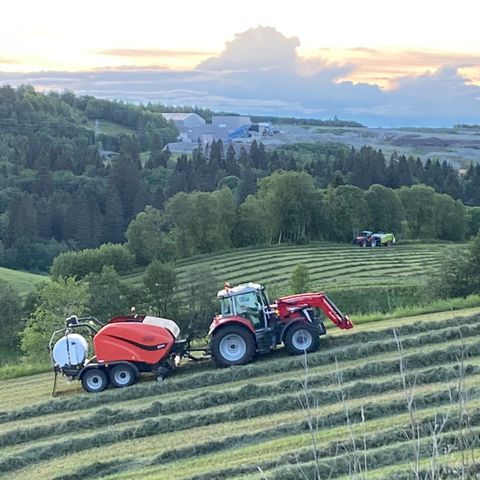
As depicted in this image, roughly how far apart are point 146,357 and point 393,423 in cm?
567

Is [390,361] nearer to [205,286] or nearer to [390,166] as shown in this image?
[205,286]

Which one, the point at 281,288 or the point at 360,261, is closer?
the point at 281,288

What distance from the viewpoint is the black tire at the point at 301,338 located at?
1396cm

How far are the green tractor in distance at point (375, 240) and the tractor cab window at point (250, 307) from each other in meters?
45.9

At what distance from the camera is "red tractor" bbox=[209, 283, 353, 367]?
45.7 feet

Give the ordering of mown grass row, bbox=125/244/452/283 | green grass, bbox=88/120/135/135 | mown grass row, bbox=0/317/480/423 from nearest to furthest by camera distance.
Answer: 1. mown grass row, bbox=0/317/480/423
2. mown grass row, bbox=125/244/452/283
3. green grass, bbox=88/120/135/135

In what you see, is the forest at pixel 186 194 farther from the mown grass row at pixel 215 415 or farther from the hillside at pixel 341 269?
the mown grass row at pixel 215 415

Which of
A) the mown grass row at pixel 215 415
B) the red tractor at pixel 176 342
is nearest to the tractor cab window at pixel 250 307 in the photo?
the red tractor at pixel 176 342

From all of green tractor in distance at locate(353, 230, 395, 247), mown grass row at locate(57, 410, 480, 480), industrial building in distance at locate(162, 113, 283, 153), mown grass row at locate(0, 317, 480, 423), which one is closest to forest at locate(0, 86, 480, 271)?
green tractor in distance at locate(353, 230, 395, 247)

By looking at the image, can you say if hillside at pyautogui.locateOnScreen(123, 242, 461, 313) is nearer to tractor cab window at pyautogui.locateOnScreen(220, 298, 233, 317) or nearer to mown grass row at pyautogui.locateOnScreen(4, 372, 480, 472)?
tractor cab window at pyautogui.locateOnScreen(220, 298, 233, 317)

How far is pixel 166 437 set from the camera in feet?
35.3

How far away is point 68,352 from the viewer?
47.1 feet

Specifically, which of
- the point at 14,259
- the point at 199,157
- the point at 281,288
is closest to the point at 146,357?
the point at 281,288

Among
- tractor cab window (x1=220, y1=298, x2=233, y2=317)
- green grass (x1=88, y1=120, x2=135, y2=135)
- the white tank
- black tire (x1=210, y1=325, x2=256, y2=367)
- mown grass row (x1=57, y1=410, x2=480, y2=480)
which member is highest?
mown grass row (x1=57, y1=410, x2=480, y2=480)
